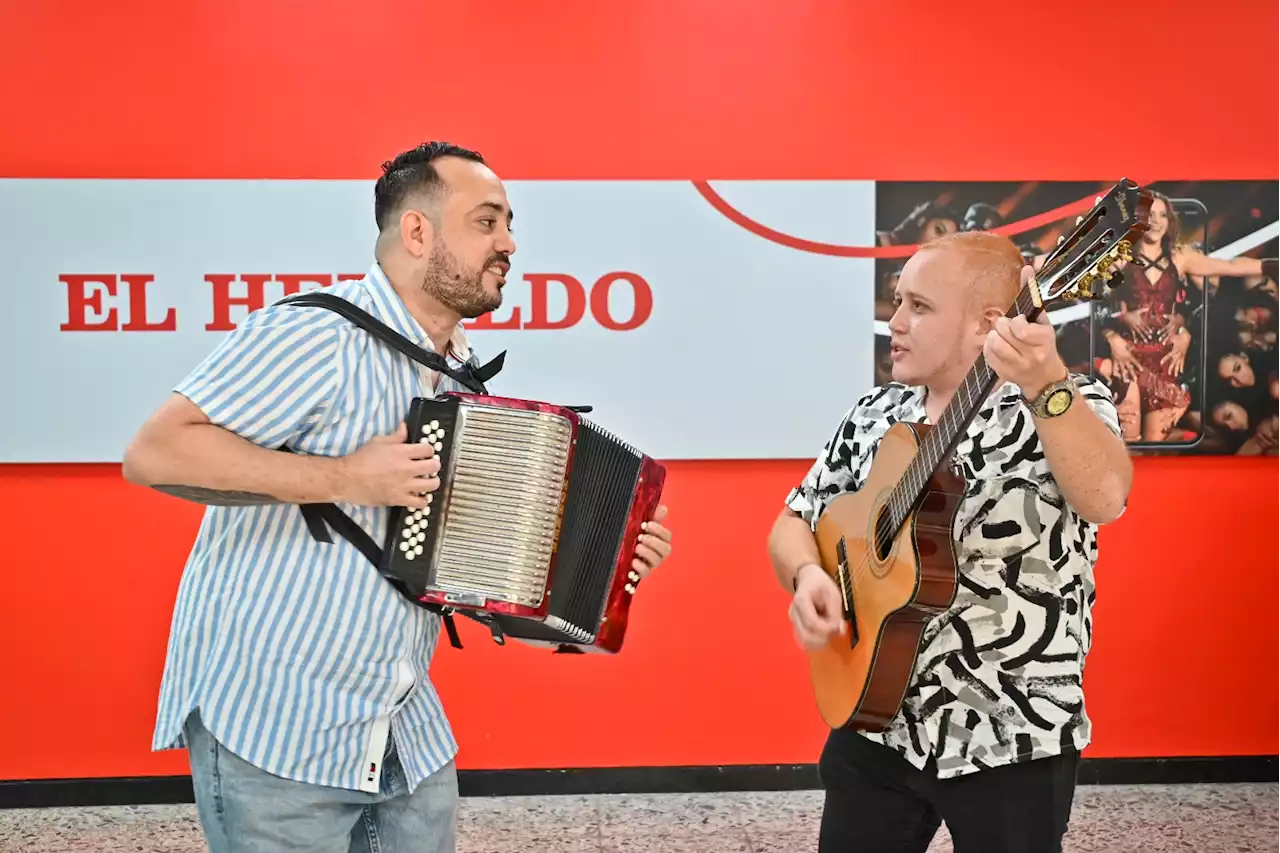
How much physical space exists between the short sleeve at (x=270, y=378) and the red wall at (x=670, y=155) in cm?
178

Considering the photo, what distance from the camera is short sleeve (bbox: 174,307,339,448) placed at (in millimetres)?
1562

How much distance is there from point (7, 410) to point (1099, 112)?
329cm

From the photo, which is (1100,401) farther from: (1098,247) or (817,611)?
(817,611)

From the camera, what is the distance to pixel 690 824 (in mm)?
3244

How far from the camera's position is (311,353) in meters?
1.62

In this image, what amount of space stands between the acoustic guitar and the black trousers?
10 cm

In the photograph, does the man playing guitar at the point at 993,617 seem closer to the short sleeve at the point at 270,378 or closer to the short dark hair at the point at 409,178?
the short dark hair at the point at 409,178

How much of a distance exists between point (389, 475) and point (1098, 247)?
959 mm

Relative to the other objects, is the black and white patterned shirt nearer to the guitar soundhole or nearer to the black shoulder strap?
the guitar soundhole

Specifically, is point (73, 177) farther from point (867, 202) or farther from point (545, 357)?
point (867, 202)

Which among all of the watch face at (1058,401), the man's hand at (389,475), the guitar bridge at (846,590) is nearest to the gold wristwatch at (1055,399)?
the watch face at (1058,401)

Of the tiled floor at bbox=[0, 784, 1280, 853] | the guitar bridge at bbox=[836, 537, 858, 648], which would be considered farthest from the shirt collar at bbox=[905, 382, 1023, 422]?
the tiled floor at bbox=[0, 784, 1280, 853]

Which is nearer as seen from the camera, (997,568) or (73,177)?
(997,568)

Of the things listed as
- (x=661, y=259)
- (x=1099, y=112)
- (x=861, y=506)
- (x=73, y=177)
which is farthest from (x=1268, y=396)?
(x=73, y=177)
